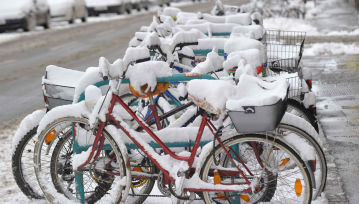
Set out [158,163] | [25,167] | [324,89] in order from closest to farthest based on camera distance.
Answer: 1. [158,163]
2. [25,167]
3. [324,89]

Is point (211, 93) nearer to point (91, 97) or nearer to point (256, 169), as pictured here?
point (256, 169)

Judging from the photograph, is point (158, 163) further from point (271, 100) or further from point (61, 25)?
point (61, 25)

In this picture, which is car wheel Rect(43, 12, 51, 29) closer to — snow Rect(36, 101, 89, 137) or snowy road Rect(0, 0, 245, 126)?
snowy road Rect(0, 0, 245, 126)

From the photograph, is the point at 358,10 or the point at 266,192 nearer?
the point at 266,192

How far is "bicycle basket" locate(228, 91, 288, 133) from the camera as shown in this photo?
313 centimetres

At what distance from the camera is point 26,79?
1105cm

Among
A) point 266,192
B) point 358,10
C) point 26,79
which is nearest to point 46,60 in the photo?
point 26,79

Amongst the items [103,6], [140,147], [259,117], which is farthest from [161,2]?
[259,117]

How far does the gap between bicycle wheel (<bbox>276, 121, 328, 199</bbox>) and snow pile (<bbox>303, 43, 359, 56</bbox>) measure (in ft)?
26.4

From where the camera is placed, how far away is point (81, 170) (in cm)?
386

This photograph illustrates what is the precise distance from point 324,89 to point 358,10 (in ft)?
48.0

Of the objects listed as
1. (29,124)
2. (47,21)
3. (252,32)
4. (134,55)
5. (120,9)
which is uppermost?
(134,55)

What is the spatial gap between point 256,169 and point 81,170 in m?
1.28

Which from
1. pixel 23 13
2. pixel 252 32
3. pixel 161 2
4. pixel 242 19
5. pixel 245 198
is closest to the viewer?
pixel 245 198
